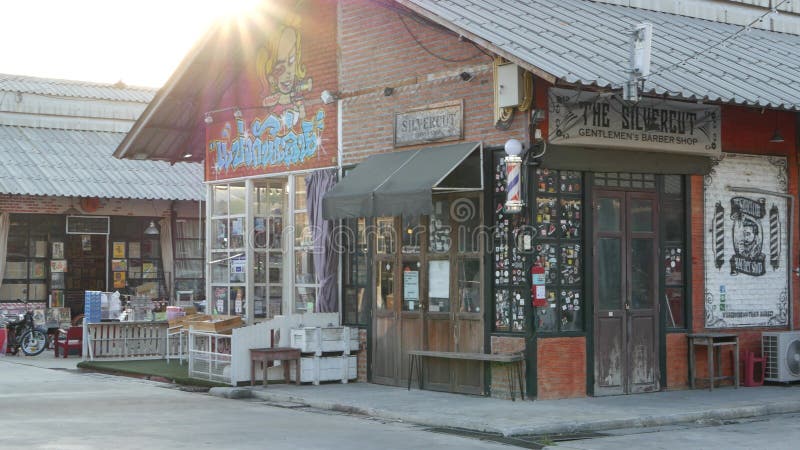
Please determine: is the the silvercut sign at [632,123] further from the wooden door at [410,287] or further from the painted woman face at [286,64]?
the painted woman face at [286,64]

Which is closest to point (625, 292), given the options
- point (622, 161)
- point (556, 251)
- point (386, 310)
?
point (556, 251)

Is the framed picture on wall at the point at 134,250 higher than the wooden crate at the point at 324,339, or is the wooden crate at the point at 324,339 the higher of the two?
the framed picture on wall at the point at 134,250

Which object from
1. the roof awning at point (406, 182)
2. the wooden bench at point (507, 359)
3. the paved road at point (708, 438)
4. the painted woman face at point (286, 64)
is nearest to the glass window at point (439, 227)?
the roof awning at point (406, 182)

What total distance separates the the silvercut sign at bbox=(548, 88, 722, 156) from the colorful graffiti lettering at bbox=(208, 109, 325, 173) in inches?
215

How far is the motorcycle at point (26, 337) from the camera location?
26.4 metres

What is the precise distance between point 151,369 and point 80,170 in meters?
12.1

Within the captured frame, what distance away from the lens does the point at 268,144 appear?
21875mm

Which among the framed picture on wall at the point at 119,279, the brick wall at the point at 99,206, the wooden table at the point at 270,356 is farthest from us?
the framed picture on wall at the point at 119,279

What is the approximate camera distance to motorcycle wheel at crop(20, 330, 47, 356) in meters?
26.3

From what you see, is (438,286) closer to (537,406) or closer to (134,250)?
(537,406)

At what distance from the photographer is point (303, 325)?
1923cm

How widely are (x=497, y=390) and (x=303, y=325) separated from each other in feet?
13.3

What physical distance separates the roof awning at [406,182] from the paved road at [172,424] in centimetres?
305

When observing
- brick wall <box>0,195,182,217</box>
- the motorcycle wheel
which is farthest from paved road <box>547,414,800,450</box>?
brick wall <box>0,195,182,217</box>
